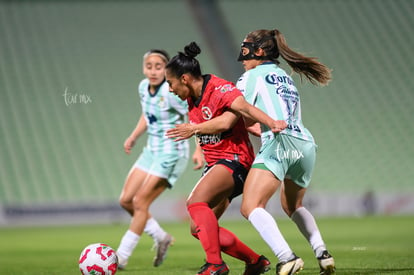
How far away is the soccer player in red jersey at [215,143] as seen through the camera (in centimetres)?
516

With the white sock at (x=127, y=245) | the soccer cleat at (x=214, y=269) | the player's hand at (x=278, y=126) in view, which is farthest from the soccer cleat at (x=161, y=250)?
the player's hand at (x=278, y=126)

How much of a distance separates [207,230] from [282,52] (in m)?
1.55

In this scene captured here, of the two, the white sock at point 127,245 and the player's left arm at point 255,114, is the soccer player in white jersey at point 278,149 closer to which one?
the player's left arm at point 255,114

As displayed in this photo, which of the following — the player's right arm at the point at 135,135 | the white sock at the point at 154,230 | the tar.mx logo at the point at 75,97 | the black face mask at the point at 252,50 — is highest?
the black face mask at the point at 252,50

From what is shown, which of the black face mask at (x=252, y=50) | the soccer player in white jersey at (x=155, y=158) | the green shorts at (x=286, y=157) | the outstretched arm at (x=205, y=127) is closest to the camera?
the outstretched arm at (x=205, y=127)

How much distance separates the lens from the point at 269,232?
5113 mm

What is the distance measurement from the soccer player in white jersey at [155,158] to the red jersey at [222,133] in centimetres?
217

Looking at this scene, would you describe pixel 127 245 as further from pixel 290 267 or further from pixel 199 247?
pixel 199 247

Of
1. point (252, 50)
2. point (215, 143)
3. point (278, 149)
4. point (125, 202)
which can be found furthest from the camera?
point (125, 202)

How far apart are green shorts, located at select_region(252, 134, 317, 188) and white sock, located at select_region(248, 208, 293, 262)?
12.7 inches

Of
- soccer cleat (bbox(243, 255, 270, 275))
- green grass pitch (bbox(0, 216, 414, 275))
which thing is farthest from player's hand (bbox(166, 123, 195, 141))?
green grass pitch (bbox(0, 216, 414, 275))

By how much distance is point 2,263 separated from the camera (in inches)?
311

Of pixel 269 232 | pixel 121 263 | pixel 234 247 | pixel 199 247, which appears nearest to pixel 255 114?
pixel 269 232

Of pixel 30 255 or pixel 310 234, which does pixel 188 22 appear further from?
pixel 310 234
